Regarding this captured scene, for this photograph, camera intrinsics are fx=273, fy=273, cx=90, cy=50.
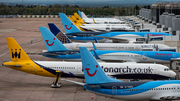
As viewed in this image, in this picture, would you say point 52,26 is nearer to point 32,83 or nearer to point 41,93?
point 32,83

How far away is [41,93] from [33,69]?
3499mm

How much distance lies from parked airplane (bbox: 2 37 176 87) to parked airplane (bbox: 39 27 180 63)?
9121 mm

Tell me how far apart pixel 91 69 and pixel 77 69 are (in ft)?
30.0

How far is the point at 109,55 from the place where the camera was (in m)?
44.2

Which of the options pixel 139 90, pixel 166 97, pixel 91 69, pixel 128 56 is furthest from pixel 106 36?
pixel 91 69

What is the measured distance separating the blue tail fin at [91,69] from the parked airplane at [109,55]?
17.7 m

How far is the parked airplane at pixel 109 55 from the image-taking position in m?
43.3

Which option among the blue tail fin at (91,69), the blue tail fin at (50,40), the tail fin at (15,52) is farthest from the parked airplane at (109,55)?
the blue tail fin at (91,69)

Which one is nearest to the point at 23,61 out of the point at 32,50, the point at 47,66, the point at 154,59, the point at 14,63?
the point at 14,63

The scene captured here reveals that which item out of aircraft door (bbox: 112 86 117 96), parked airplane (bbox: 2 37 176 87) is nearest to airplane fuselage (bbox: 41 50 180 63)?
parked airplane (bbox: 2 37 176 87)

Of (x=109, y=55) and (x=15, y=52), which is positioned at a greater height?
(x=15, y=52)

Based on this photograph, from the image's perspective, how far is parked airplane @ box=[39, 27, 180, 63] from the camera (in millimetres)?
43312

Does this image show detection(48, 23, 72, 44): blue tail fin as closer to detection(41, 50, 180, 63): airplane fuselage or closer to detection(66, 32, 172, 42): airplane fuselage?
detection(41, 50, 180, 63): airplane fuselage

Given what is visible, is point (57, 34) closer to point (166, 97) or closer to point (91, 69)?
point (91, 69)
